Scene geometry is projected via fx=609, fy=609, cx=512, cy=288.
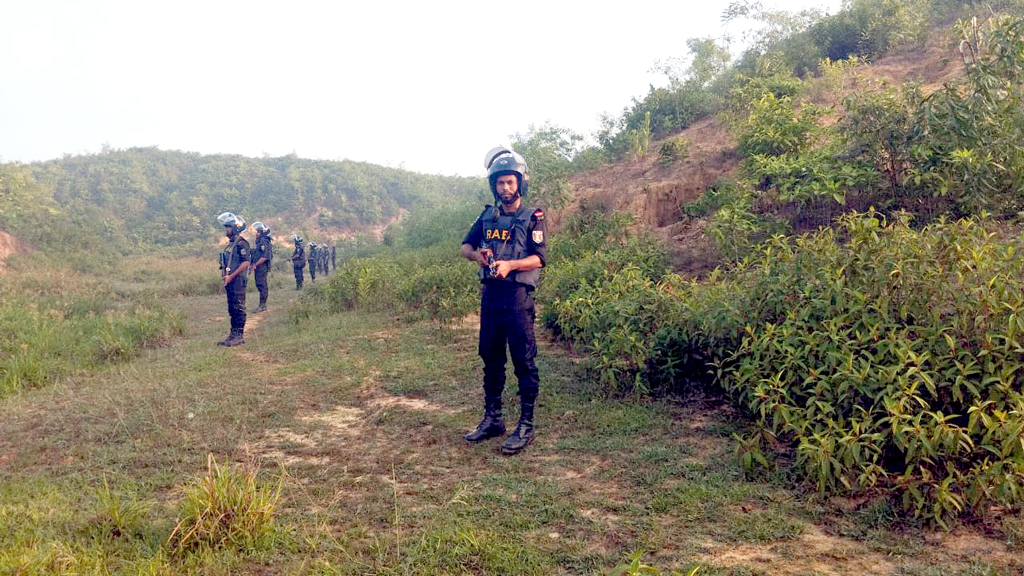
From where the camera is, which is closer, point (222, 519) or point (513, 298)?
point (222, 519)

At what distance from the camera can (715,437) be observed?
3941 millimetres

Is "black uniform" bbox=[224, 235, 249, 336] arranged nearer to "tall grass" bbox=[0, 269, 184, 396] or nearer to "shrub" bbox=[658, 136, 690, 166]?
"tall grass" bbox=[0, 269, 184, 396]

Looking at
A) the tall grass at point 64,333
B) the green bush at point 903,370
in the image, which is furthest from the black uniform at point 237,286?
the green bush at point 903,370

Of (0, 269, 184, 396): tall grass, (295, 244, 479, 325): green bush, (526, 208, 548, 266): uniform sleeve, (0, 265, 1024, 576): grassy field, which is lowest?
(0, 265, 1024, 576): grassy field

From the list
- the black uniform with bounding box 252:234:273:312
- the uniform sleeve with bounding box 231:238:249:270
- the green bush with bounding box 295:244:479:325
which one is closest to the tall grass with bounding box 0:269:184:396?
the uniform sleeve with bounding box 231:238:249:270

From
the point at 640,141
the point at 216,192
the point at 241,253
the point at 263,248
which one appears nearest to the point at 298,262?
the point at 263,248

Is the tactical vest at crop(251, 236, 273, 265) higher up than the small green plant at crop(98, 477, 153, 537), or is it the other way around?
the tactical vest at crop(251, 236, 273, 265)

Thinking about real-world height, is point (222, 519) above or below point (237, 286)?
below

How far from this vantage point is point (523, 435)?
3973 millimetres

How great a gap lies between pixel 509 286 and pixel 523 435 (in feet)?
3.22

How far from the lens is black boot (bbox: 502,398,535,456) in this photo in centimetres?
Answer: 386

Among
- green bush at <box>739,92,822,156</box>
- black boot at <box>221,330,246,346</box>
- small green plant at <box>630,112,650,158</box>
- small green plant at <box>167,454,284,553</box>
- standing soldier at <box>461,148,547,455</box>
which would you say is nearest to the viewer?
small green plant at <box>167,454,284,553</box>

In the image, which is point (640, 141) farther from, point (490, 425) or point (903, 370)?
point (903, 370)

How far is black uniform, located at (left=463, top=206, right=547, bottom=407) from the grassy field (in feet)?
1.79
